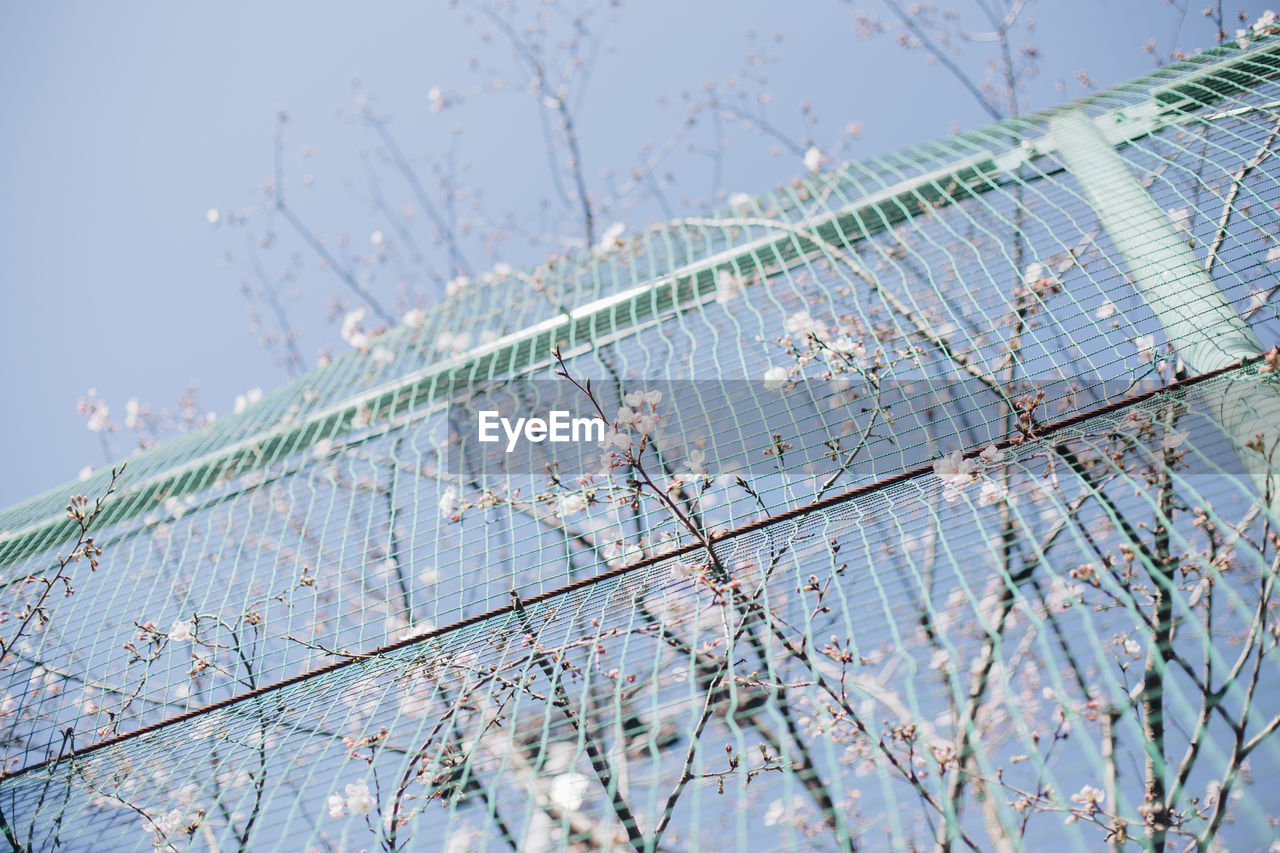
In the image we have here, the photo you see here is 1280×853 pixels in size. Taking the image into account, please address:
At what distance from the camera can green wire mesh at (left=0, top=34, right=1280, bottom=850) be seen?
140 centimetres

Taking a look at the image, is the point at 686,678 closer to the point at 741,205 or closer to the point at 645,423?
the point at 645,423

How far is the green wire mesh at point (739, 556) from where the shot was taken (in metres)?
1.40

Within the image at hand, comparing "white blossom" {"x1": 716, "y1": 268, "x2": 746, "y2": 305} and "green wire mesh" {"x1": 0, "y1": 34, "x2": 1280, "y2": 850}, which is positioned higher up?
"white blossom" {"x1": 716, "y1": 268, "x2": 746, "y2": 305}

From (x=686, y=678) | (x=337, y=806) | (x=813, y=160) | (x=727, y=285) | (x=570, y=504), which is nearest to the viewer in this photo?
(x=686, y=678)

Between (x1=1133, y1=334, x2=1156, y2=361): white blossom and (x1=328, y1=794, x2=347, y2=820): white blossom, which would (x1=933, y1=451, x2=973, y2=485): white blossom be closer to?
(x1=1133, y1=334, x2=1156, y2=361): white blossom

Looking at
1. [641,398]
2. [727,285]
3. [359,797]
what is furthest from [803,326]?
[359,797]

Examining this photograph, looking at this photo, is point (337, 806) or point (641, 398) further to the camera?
point (337, 806)

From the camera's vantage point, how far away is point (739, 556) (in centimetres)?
171

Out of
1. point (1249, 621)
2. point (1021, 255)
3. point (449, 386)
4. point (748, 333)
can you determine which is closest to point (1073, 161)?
point (1021, 255)

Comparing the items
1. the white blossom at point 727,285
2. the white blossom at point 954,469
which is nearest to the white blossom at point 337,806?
the white blossom at point 954,469

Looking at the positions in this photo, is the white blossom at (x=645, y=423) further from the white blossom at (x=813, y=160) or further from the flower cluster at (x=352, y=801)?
the white blossom at (x=813, y=160)

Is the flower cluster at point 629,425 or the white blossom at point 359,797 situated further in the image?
the white blossom at point 359,797

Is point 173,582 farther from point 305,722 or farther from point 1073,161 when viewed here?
point 1073,161

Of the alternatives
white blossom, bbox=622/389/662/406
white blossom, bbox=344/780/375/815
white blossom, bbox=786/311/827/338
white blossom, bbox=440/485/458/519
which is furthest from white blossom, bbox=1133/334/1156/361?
white blossom, bbox=344/780/375/815
